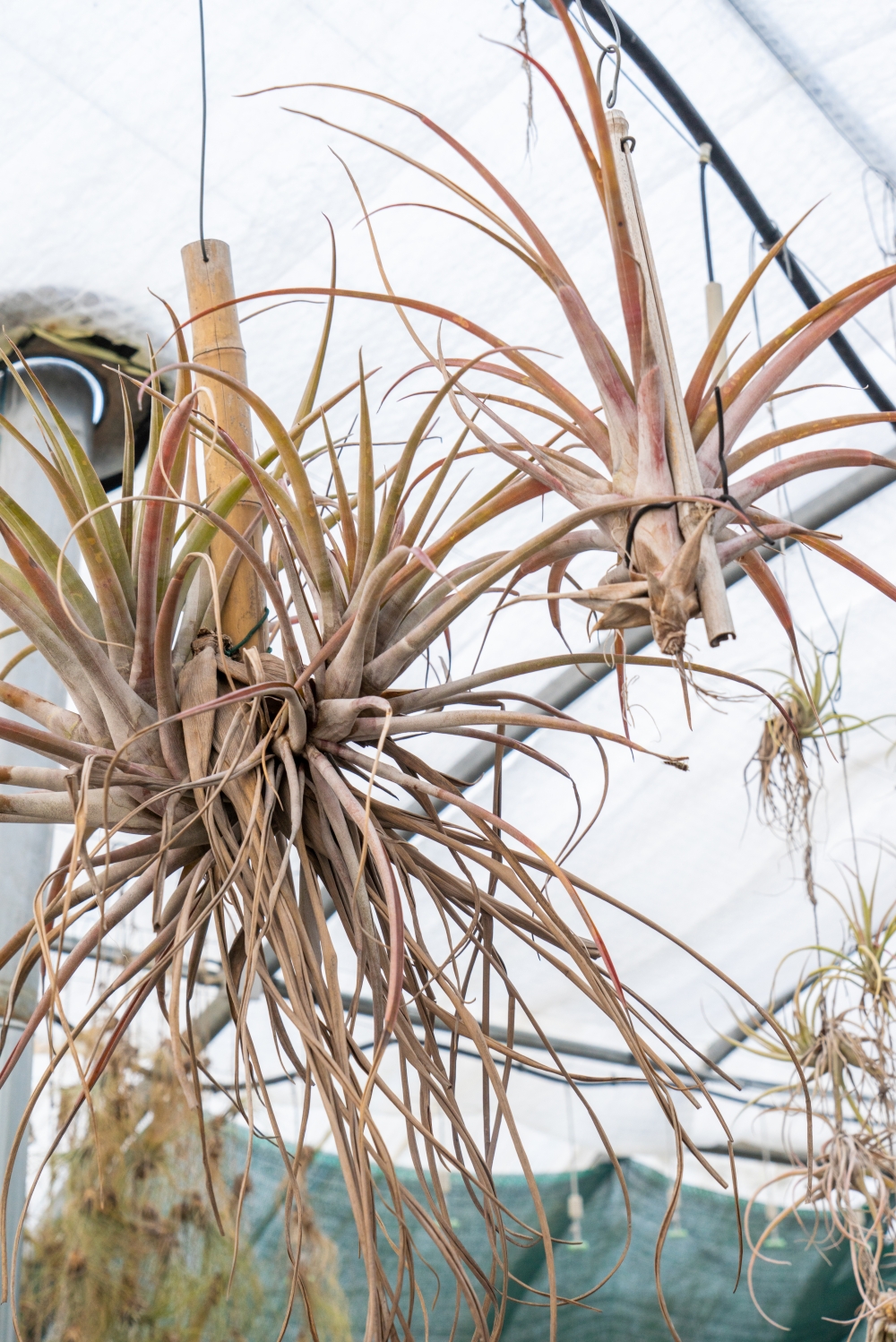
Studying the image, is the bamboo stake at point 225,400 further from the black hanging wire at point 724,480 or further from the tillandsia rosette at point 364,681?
the black hanging wire at point 724,480

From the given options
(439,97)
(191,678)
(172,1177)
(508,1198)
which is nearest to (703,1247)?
(508,1198)

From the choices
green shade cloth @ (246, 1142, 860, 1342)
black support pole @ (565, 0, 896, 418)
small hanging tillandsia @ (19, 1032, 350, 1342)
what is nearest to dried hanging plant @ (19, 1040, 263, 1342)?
small hanging tillandsia @ (19, 1032, 350, 1342)

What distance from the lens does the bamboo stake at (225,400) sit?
585mm


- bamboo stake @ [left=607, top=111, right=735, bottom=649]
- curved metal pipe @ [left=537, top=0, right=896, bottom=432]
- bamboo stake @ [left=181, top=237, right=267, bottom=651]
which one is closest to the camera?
bamboo stake @ [left=607, top=111, right=735, bottom=649]

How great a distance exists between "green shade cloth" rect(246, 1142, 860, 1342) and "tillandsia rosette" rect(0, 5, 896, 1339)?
108 inches

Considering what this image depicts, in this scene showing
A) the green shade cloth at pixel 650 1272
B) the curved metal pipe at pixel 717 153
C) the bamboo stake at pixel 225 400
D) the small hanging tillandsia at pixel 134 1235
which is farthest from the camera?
the green shade cloth at pixel 650 1272

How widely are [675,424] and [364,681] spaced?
0.55 ft

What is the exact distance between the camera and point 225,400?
25.1 inches

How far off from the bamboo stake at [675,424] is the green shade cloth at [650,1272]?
9.56 ft

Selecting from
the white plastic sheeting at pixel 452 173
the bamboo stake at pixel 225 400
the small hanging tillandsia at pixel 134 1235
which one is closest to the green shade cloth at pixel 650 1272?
the white plastic sheeting at pixel 452 173

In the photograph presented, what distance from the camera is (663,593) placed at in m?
0.39

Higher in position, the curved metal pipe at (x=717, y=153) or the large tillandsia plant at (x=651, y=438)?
the curved metal pipe at (x=717, y=153)

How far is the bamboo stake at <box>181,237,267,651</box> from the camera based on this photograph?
0.59 meters

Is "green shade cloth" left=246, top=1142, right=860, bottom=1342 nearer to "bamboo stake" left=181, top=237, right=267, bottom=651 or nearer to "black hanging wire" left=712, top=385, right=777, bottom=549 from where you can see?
"bamboo stake" left=181, top=237, right=267, bottom=651
